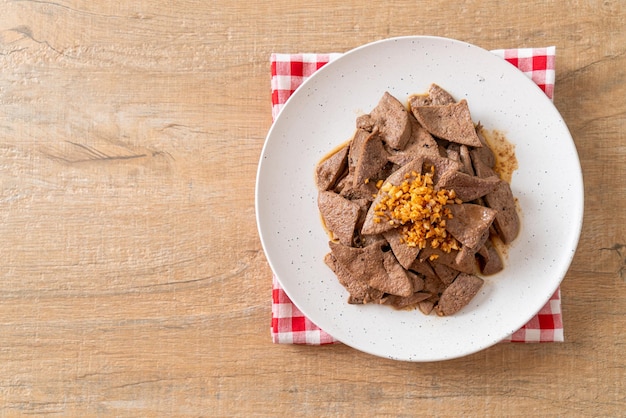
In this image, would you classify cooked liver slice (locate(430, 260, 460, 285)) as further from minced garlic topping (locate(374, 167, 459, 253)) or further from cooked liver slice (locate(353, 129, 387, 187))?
cooked liver slice (locate(353, 129, 387, 187))

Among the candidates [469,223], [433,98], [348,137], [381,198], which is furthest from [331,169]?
[469,223]

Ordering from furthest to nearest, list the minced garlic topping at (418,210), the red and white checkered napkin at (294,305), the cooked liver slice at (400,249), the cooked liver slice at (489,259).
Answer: the red and white checkered napkin at (294,305), the cooked liver slice at (489,259), the cooked liver slice at (400,249), the minced garlic topping at (418,210)

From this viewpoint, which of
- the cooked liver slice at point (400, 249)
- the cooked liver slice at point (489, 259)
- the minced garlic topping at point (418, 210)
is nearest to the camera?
the minced garlic topping at point (418, 210)

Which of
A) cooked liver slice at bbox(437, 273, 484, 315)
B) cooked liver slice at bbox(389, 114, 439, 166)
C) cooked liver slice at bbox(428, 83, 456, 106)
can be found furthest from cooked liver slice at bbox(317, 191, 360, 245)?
cooked liver slice at bbox(428, 83, 456, 106)

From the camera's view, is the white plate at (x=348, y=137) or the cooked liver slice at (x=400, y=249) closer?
the cooked liver slice at (x=400, y=249)

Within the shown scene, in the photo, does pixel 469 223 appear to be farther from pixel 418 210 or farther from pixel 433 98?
pixel 433 98

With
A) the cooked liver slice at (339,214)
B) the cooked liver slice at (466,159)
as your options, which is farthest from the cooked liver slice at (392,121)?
the cooked liver slice at (339,214)

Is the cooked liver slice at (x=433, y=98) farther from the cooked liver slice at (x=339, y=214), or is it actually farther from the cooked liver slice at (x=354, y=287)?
the cooked liver slice at (x=354, y=287)
